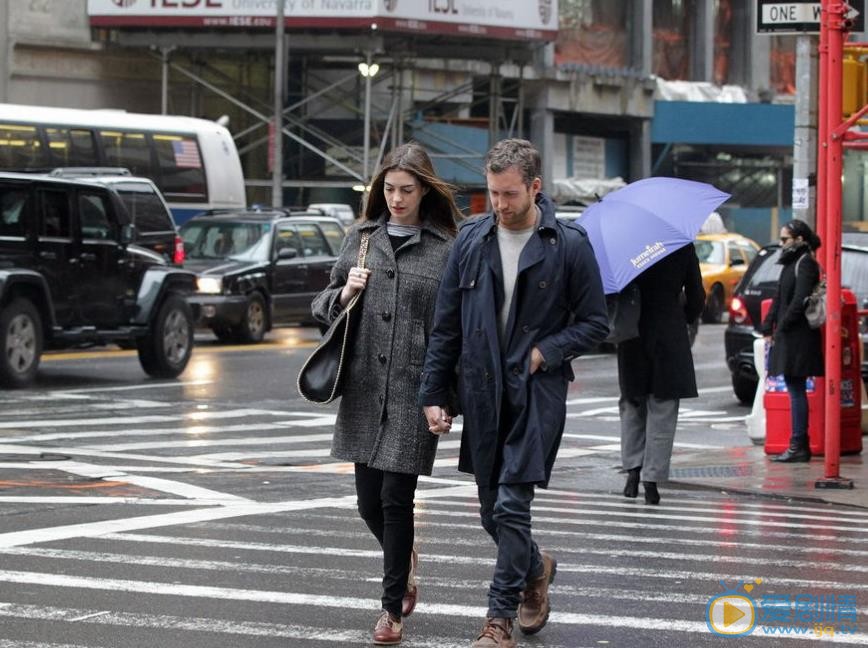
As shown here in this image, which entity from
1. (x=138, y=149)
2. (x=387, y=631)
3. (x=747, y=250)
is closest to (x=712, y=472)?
(x=387, y=631)

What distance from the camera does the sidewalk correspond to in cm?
1177

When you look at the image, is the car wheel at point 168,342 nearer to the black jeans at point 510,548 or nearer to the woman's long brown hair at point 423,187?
the woman's long brown hair at point 423,187

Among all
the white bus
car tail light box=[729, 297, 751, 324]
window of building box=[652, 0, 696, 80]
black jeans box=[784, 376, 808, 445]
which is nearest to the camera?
black jeans box=[784, 376, 808, 445]

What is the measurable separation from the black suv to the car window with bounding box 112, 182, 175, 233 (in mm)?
1681

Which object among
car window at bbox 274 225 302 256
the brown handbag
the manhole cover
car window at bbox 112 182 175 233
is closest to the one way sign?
the manhole cover

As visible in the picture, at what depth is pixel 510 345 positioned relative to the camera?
660 centimetres

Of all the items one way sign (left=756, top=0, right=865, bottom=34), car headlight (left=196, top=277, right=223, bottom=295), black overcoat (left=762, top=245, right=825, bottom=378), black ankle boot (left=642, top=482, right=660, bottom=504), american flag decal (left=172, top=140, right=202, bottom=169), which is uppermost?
one way sign (left=756, top=0, right=865, bottom=34)

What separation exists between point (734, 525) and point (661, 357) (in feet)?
4.56

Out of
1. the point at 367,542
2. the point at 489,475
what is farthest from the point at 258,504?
the point at 489,475

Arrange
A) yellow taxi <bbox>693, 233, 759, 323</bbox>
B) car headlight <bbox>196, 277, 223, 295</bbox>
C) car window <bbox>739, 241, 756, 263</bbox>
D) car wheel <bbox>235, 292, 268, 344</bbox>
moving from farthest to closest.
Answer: car window <bbox>739, 241, 756, 263</bbox>
yellow taxi <bbox>693, 233, 759, 323</bbox>
car wheel <bbox>235, 292, 268, 344</bbox>
car headlight <bbox>196, 277, 223, 295</bbox>

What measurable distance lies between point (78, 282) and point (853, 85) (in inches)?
357

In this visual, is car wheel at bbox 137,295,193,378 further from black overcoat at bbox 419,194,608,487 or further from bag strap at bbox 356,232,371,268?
black overcoat at bbox 419,194,608,487

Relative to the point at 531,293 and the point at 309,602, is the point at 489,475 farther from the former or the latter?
the point at 309,602

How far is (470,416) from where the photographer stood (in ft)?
21.7
